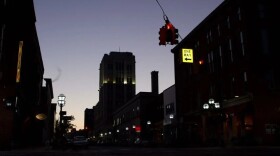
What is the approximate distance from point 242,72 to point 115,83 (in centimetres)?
13137

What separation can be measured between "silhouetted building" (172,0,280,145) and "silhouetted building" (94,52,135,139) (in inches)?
4146

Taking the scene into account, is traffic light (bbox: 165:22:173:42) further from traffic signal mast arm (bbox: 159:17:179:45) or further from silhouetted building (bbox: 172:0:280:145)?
silhouetted building (bbox: 172:0:280:145)

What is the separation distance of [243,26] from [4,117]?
26459mm

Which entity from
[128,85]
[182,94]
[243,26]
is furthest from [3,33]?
[128,85]

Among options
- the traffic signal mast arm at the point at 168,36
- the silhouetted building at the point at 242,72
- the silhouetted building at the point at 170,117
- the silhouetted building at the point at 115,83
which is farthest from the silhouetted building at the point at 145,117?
the traffic signal mast arm at the point at 168,36

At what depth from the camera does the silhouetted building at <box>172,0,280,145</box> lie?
3688cm

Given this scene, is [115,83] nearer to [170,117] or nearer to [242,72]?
[170,117]

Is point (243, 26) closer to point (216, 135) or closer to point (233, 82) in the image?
point (233, 82)

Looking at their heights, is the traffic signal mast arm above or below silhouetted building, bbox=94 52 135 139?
below

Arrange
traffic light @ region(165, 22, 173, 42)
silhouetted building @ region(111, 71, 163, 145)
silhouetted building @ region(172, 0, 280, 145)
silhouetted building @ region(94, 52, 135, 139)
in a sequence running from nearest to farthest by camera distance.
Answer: traffic light @ region(165, 22, 173, 42) < silhouetted building @ region(172, 0, 280, 145) < silhouetted building @ region(111, 71, 163, 145) < silhouetted building @ region(94, 52, 135, 139)

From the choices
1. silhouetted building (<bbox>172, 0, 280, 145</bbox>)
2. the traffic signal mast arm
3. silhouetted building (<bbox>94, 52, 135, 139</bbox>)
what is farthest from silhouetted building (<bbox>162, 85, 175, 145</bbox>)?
silhouetted building (<bbox>94, 52, 135, 139</bbox>)

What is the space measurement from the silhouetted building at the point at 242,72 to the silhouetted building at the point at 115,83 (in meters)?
105

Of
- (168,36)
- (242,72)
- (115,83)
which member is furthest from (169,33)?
(115,83)

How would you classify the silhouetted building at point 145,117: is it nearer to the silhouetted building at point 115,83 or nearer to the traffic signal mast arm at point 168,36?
the silhouetted building at point 115,83
